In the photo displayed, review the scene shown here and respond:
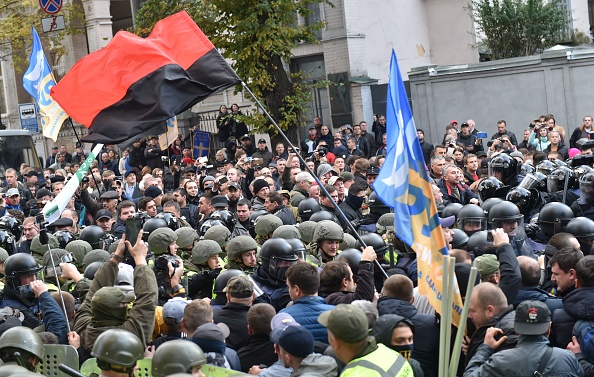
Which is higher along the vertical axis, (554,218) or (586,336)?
(554,218)

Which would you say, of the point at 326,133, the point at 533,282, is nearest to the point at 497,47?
the point at 326,133

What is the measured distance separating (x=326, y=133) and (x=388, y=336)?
740 inches

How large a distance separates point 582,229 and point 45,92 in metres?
11.7

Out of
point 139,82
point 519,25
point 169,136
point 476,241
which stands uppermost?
point 519,25

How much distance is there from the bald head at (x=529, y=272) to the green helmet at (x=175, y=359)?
8.98ft

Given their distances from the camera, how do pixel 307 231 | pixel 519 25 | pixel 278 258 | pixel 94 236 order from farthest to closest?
pixel 519 25
pixel 94 236
pixel 307 231
pixel 278 258

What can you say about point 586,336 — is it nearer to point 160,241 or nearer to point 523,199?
point 160,241

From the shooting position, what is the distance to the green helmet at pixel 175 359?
18.9 ft

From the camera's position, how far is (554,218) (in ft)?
32.3

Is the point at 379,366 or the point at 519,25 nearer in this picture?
the point at 379,366

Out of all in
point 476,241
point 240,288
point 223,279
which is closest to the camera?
point 240,288

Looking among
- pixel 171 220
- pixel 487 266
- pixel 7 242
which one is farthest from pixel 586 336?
pixel 7 242

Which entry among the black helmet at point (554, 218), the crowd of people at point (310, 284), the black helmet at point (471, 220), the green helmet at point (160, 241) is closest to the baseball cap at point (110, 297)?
the crowd of people at point (310, 284)

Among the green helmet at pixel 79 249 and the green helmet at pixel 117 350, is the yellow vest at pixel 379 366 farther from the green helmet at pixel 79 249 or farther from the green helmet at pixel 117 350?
the green helmet at pixel 79 249
